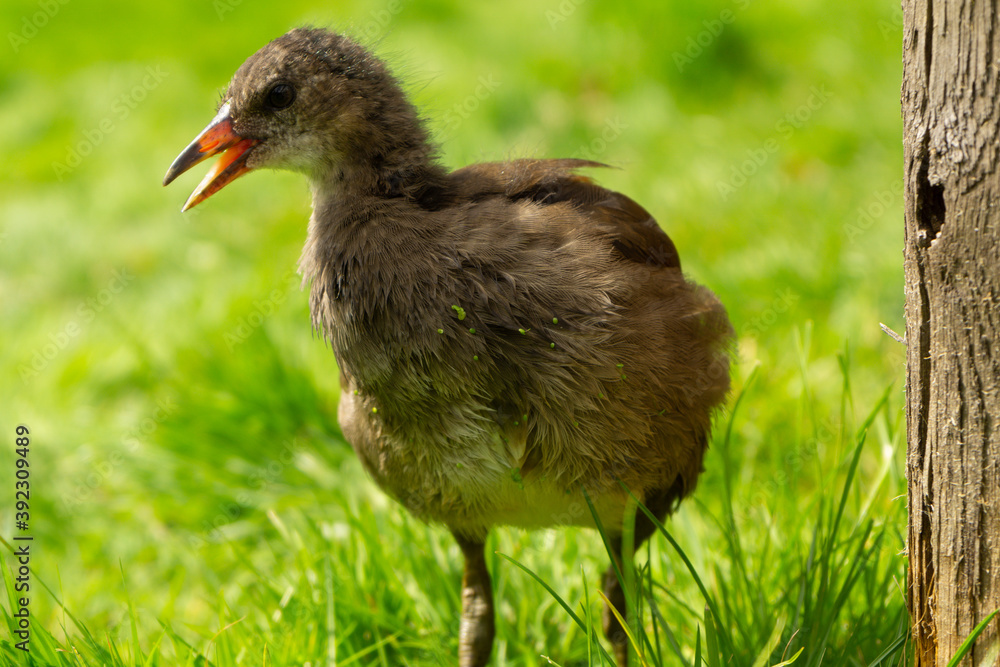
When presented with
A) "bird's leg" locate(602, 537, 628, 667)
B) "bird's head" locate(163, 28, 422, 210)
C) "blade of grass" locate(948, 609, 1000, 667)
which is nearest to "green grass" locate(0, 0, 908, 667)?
"bird's leg" locate(602, 537, 628, 667)

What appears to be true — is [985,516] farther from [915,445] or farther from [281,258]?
[281,258]

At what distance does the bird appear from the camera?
2020 millimetres

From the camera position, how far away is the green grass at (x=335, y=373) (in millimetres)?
2594

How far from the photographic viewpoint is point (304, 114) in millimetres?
2297

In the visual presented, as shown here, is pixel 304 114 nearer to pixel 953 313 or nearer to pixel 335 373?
pixel 953 313

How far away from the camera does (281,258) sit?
5.52 meters

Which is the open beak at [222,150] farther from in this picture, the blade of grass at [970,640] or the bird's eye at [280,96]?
the blade of grass at [970,640]

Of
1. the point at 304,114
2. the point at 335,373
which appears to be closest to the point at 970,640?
the point at 304,114

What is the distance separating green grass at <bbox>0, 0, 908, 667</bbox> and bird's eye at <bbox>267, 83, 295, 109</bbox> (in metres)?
0.35

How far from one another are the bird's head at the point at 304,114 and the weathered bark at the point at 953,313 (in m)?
1.20

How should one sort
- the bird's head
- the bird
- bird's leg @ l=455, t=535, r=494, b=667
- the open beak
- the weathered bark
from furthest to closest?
bird's leg @ l=455, t=535, r=494, b=667 < the open beak < the bird's head < the bird < the weathered bark

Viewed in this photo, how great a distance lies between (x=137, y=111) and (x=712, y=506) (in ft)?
21.2

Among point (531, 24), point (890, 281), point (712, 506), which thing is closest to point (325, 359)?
point (712, 506)

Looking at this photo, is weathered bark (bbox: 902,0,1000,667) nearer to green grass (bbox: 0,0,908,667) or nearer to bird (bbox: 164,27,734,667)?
green grass (bbox: 0,0,908,667)
